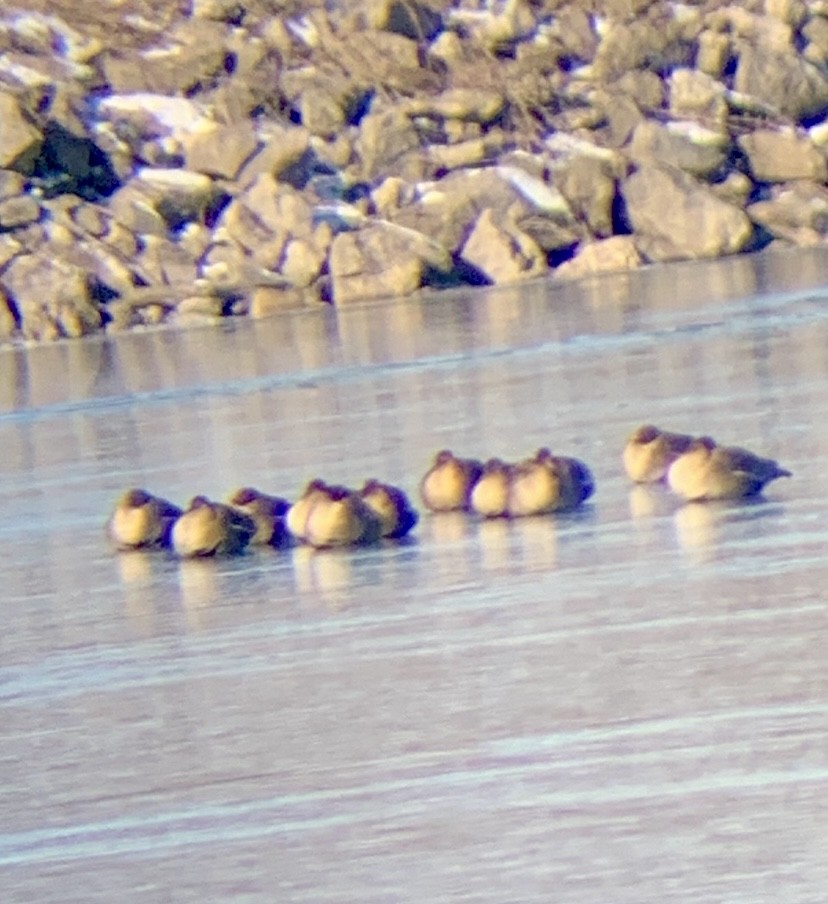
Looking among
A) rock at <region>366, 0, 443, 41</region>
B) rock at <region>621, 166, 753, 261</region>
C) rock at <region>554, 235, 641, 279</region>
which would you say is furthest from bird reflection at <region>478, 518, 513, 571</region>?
rock at <region>366, 0, 443, 41</region>

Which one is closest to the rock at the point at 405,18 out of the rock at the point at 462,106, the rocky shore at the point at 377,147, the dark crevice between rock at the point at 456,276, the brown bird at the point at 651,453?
the rocky shore at the point at 377,147

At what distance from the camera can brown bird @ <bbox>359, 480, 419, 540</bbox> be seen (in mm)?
6402

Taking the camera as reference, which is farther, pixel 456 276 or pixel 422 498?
pixel 456 276

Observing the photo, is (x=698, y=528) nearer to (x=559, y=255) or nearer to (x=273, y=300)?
(x=273, y=300)

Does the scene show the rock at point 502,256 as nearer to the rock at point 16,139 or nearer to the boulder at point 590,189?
the boulder at point 590,189

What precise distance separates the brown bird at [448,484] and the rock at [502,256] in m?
14.1

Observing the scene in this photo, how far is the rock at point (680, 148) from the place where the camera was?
22.5m

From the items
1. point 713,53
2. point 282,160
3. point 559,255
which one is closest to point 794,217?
point 559,255

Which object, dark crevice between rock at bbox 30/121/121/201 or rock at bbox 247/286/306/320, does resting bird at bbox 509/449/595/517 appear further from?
dark crevice between rock at bbox 30/121/121/201

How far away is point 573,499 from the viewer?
6676mm

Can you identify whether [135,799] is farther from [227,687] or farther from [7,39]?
[7,39]

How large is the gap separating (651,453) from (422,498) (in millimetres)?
634

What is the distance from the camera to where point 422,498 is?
6.88 meters

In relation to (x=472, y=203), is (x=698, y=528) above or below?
below
